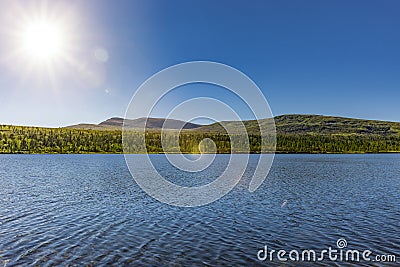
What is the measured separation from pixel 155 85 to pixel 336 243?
16409 mm

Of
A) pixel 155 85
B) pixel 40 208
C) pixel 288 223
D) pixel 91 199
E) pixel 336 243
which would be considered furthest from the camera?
pixel 91 199

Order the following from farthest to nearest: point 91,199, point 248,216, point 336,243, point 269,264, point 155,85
→ point 91,199, point 248,216, point 155,85, point 336,243, point 269,264

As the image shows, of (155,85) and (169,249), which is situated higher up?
(155,85)

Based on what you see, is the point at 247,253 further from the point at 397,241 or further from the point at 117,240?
the point at 397,241

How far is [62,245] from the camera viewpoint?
1931 centimetres

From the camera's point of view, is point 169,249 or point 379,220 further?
point 379,220

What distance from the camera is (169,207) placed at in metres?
31.8

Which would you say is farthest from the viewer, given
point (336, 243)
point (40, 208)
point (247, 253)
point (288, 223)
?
point (40, 208)

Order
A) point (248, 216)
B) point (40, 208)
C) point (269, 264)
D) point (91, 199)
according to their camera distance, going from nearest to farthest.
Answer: point (269, 264) → point (248, 216) → point (40, 208) → point (91, 199)

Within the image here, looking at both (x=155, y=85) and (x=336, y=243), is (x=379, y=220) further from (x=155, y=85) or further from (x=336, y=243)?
(x=155, y=85)

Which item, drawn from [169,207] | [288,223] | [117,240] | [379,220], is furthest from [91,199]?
[379,220]

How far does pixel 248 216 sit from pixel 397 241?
Result: 1141cm

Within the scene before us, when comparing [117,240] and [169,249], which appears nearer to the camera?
[169,249]

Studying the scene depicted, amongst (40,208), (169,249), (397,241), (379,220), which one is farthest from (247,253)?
(40,208)
